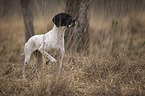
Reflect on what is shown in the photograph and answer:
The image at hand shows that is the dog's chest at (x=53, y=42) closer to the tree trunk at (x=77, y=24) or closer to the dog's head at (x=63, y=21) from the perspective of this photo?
the dog's head at (x=63, y=21)

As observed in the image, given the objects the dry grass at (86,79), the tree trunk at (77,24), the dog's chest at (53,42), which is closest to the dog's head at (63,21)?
the dog's chest at (53,42)

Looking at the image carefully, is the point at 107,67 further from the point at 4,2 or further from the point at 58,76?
the point at 4,2

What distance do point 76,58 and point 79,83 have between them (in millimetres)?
872

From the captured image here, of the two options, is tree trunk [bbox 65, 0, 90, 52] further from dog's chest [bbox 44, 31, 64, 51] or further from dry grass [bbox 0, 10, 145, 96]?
dog's chest [bbox 44, 31, 64, 51]

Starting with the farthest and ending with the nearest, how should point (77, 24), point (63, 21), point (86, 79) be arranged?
point (77, 24) < point (86, 79) < point (63, 21)

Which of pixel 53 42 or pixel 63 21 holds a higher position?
pixel 63 21

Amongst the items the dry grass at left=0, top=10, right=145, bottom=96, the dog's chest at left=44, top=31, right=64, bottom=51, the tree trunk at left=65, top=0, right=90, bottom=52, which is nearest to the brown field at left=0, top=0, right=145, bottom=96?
the dry grass at left=0, top=10, right=145, bottom=96

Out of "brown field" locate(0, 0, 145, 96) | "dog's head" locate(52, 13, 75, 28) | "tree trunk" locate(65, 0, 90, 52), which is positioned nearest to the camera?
"brown field" locate(0, 0, 145, 96)

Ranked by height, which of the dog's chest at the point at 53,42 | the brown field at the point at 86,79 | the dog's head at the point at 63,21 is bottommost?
the brown field at the point at 86,79

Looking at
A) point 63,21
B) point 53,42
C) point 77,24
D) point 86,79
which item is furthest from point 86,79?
point 77,24

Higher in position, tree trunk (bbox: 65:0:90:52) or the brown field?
tree trunk (bbox: 65:0:90:52)

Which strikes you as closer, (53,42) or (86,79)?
(53,42)

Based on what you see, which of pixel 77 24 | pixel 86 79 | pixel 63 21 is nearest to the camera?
pixel 63 21

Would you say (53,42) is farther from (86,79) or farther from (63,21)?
(86,79)
